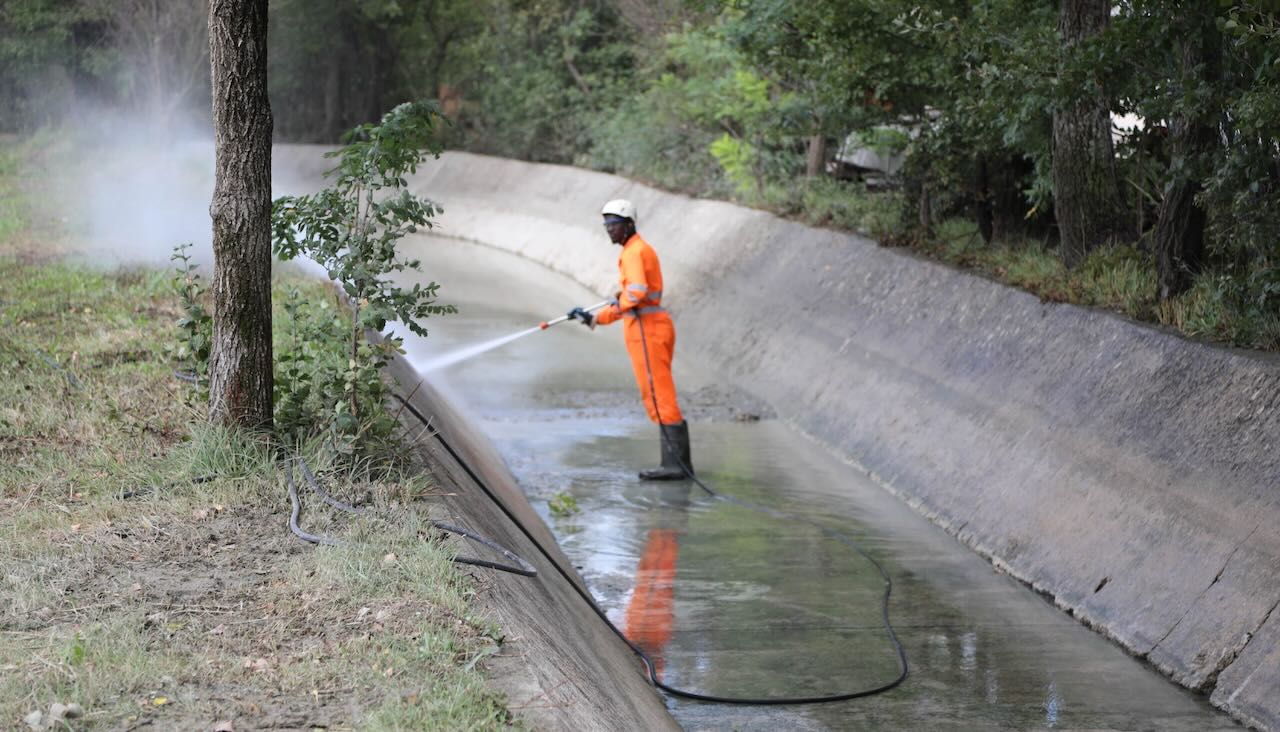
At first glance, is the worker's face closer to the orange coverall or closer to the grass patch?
the orange coverall

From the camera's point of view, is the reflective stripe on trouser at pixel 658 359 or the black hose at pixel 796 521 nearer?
the black hose at pixel 796 521

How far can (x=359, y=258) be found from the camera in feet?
24.7

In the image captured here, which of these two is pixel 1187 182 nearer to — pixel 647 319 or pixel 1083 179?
pixel 1083 179

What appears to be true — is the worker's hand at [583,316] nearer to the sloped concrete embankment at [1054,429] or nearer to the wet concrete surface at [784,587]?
the wet concrete surface at [784,587]

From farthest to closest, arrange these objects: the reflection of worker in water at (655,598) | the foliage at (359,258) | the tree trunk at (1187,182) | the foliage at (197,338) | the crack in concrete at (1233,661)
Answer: the tree trunk at (1187,182) < the reflection of worker in water at (655,598) < the foliage at (197,338) < the foliage at (359,258) < the crack in concrete at (1233,661)

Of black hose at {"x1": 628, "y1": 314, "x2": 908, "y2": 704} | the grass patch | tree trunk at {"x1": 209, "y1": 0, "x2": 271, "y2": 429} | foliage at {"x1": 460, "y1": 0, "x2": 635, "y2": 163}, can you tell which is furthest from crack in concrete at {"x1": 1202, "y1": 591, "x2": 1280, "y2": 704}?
Result: foliage at {"x1": 460, "y1": 0, "x2": 635, "y2": 163}

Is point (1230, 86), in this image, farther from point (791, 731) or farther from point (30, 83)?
point (30, 83)

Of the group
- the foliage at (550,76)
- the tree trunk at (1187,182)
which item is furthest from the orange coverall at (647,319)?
the foliage at (550,76)

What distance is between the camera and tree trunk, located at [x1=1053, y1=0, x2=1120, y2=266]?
11.6m

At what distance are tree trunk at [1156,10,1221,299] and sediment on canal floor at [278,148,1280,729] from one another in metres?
0.67

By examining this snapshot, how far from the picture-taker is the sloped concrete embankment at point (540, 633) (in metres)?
4.88

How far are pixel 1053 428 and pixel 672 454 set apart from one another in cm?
306

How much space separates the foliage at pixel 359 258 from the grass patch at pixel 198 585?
0.27m

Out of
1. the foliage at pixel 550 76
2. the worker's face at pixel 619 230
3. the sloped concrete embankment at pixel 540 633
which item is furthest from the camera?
the foliage at pixel 550 76
